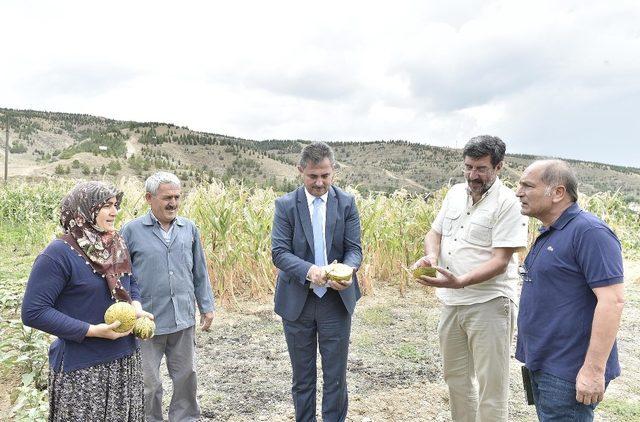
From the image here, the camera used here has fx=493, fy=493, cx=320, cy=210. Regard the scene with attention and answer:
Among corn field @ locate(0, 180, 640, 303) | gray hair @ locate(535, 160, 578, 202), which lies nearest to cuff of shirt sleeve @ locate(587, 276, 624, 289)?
gray hair @ locate(535, 160, 578, 202)

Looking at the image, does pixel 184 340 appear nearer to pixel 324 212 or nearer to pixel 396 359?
pixel 324 212

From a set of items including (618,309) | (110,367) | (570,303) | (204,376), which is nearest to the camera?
(618,309)

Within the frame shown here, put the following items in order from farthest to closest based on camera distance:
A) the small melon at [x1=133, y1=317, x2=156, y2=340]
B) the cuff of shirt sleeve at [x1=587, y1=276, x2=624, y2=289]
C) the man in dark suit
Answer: the man in dark suit, the small melon at [x1=133, y1=317, x2=156, y2=340], the cuff of shirt sleeve at [x1=587, y1=276, x2=624, y2=289]

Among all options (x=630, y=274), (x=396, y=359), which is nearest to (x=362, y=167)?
(x=630, y=274)

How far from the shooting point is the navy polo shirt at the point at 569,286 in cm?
203

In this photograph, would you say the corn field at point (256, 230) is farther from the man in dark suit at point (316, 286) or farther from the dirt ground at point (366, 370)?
the man in dark suit at point (316, 286)

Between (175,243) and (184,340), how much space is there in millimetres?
648

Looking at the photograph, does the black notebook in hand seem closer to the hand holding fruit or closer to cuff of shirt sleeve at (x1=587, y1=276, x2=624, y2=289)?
cuff of shirt sleeve at (x1=587, y1=276, x2=624, y2=289)

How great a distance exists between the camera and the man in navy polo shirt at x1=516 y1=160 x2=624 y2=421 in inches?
79.0

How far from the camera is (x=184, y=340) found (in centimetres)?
326

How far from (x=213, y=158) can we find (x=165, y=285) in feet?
174

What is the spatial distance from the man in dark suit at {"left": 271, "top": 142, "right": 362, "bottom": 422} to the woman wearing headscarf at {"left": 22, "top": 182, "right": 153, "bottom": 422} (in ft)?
3.27

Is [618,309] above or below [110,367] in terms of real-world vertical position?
above

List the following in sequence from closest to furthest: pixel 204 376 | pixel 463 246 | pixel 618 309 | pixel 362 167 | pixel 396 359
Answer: pixel 618 309, pixel 463 246, pixel 204 376, pixel 396 359, pixel 362 167
